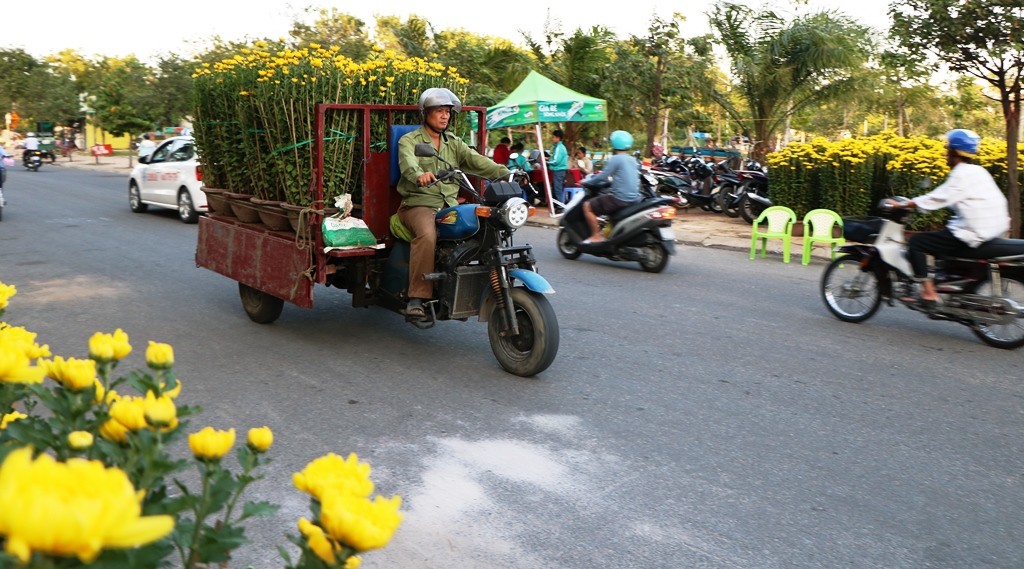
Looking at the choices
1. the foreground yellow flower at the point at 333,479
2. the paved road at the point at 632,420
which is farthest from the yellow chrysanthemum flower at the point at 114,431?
the paved road at the point at 632,420

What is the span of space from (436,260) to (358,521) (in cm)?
510

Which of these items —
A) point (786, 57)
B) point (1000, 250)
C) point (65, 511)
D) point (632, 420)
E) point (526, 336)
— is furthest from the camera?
point (786, 57)

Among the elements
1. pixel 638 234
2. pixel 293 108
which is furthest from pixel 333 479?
pixel 638 234

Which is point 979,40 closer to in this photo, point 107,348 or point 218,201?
point 218,201

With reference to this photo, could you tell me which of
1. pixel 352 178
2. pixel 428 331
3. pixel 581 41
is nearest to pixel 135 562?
pixel 352 178

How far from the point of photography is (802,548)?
11.8ft

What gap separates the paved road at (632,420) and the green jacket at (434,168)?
1.14 metres

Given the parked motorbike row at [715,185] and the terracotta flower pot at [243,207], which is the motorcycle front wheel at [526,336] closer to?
the terracotta flower pot at [243,207]

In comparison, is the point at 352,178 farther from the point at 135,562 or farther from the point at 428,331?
the point at 135,562

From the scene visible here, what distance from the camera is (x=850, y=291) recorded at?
7863 mm

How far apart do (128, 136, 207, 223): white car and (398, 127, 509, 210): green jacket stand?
9175 millimetres

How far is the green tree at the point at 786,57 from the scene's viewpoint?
16.6 m

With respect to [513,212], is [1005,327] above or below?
below

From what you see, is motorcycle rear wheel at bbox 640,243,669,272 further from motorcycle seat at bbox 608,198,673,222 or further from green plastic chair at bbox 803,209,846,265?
green plastic chair at bbox 803,209,846,265
